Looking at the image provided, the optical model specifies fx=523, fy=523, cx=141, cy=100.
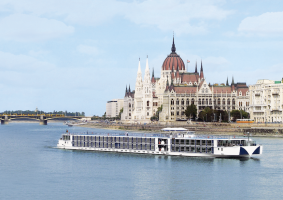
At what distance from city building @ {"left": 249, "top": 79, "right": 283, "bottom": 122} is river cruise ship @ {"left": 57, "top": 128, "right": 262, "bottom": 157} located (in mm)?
89254

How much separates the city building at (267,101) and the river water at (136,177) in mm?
85246

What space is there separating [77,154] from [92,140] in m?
5.23


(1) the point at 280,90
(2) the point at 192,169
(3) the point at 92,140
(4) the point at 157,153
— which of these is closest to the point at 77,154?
(3) the point at 92,140

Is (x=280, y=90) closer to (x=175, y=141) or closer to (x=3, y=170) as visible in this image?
(x=175, y=141)

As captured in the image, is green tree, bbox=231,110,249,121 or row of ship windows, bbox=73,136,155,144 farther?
green tree, bbox=231,110,249,121

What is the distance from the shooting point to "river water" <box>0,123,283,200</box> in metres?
51.8

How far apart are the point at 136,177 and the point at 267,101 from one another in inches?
4574

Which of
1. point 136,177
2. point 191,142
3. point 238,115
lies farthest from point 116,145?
point 238,115

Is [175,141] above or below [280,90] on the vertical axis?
below

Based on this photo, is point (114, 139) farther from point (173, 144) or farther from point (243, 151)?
point (243, 151)

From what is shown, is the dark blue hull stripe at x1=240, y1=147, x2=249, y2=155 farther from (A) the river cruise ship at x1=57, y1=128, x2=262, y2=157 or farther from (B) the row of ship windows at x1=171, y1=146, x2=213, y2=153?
(B) the row of ship windows at x1=171, y1=146, x2=213, y2=153

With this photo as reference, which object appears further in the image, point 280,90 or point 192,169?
point 280,90

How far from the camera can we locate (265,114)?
556ft

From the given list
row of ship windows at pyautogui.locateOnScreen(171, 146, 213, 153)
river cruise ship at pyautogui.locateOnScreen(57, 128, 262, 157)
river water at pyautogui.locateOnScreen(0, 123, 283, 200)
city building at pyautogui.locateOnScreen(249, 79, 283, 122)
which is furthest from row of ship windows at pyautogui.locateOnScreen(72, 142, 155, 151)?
city building at pyautogui.locateOnScreen(249, 79, 283, 122)
